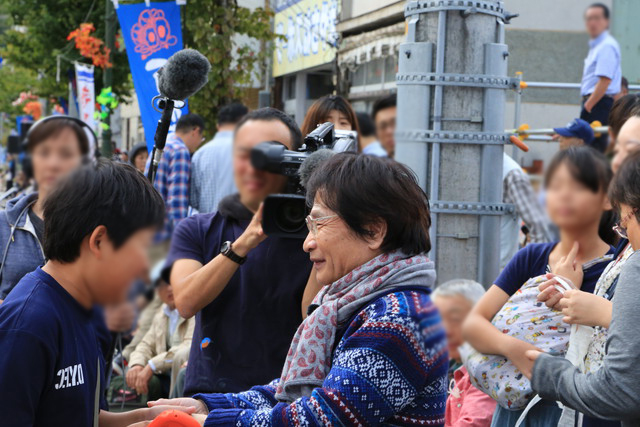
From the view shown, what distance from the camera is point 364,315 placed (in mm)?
1650

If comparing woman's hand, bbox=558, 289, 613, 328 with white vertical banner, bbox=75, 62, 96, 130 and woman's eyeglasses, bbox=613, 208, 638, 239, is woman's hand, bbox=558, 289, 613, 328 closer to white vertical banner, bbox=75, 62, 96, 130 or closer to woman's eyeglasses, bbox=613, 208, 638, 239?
woman's eyeglasses, bbox=613, 208, 638, 239

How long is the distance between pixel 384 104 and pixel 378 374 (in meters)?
0.71

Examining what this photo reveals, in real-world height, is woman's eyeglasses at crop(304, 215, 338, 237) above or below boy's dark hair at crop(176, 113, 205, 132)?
below

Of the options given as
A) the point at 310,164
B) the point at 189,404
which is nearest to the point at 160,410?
the point at 189,404

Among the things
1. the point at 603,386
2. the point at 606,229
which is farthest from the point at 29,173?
the point at 603,386

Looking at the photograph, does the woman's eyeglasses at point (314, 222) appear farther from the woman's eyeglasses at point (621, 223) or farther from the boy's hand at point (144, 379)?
the boy's hand at point (144, 379)

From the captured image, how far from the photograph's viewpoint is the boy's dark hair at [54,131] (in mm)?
765

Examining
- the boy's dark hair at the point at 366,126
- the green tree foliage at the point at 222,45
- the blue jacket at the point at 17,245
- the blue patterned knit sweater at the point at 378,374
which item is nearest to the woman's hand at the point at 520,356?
the blue patterned knit sweater at the point at 378,374

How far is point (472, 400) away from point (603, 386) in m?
1.02

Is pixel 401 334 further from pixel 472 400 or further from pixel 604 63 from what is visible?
pixel 472 400

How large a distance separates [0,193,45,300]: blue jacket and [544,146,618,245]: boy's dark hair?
244 centimetres

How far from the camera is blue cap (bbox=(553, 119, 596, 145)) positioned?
0.71 meters

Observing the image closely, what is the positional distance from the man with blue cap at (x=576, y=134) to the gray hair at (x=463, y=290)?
0.18 metres

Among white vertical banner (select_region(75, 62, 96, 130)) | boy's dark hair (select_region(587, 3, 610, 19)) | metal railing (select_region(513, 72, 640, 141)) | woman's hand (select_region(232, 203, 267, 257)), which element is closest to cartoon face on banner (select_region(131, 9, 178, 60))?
woman's hand (select_region(232, 203, 267, 257))
